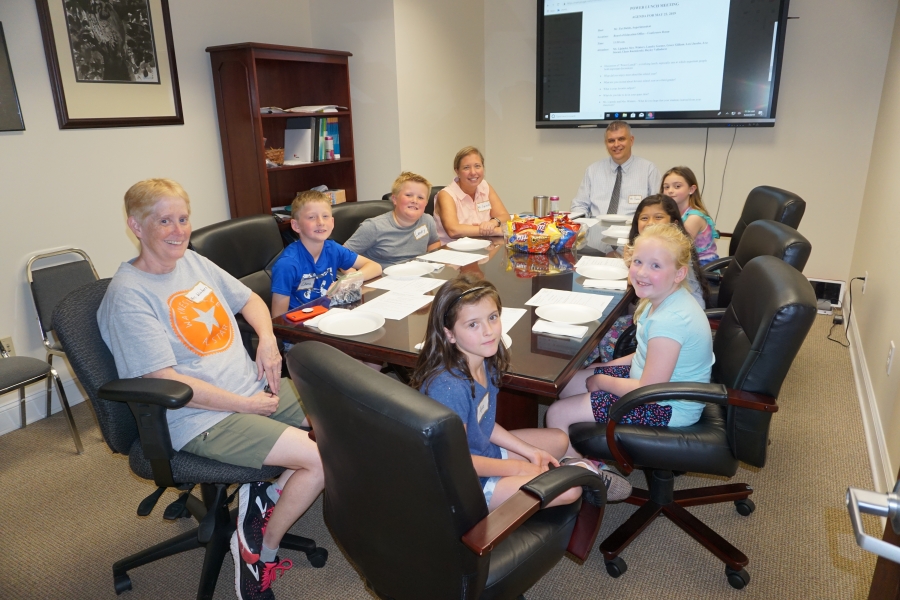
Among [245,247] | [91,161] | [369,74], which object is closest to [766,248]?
[245,247]

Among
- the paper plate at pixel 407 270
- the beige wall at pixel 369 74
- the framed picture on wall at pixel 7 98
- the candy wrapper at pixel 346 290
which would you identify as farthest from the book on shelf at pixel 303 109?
the candy wrapper at pixel 346 290

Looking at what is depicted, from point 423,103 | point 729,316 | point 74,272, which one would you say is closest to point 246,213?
point 74,272

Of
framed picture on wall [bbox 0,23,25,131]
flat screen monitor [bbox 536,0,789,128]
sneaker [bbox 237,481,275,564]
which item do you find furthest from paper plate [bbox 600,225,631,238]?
framed picture on wall [bbox 0,23,25,131]

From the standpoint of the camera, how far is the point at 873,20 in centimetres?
379

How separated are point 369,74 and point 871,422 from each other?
3557mm

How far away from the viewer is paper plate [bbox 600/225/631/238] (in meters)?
3.17

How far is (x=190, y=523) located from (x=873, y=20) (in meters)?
4.76

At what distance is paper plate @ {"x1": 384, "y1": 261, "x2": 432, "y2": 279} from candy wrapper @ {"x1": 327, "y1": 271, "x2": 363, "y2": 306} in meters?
0.30

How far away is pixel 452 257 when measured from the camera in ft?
9.04

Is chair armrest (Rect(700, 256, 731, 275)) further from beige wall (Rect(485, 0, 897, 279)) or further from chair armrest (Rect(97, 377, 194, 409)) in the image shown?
chair armrest (Rect(97, 377, 194, 409))

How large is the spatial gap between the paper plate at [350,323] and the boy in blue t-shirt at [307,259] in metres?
0.39

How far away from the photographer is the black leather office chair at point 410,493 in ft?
3.15

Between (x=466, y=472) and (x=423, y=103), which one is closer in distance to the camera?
(x=466, y=472)

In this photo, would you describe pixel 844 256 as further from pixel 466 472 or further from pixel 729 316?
pixel 466 472
